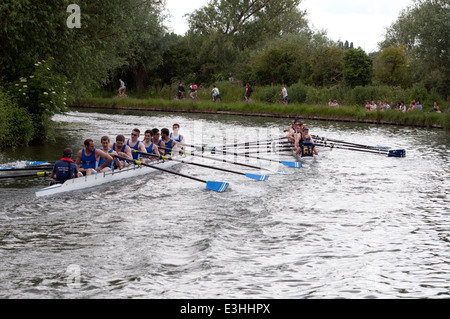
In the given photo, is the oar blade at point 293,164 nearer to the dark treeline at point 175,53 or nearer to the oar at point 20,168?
the oar at point 20,168

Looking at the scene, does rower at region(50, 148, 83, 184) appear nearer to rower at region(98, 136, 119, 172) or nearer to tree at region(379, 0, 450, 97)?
rower at region(98, 136, 119, 172)

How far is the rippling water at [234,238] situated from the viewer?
835cm

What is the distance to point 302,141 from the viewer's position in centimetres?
2169

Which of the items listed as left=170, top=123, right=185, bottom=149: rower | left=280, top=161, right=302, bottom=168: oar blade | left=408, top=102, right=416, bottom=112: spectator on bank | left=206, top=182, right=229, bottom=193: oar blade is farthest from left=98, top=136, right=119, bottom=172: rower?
left=408, top=102, right=416, bottom=112: spectator on bank

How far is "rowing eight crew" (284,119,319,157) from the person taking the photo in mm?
21266

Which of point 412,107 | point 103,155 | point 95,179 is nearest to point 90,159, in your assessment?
point 103,155

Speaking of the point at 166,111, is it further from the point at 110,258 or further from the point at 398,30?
the point at 398,30

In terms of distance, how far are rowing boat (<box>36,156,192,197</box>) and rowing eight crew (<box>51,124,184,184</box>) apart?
157mm

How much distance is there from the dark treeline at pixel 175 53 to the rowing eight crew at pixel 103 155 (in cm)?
500

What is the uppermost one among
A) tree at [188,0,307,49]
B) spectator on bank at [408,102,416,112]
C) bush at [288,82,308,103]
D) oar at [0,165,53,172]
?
tree at [188,0,307,49]

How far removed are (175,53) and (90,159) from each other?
44.8 m

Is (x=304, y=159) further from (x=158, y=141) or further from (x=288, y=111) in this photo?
(x=288, y=111)

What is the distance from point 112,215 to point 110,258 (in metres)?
2.88
